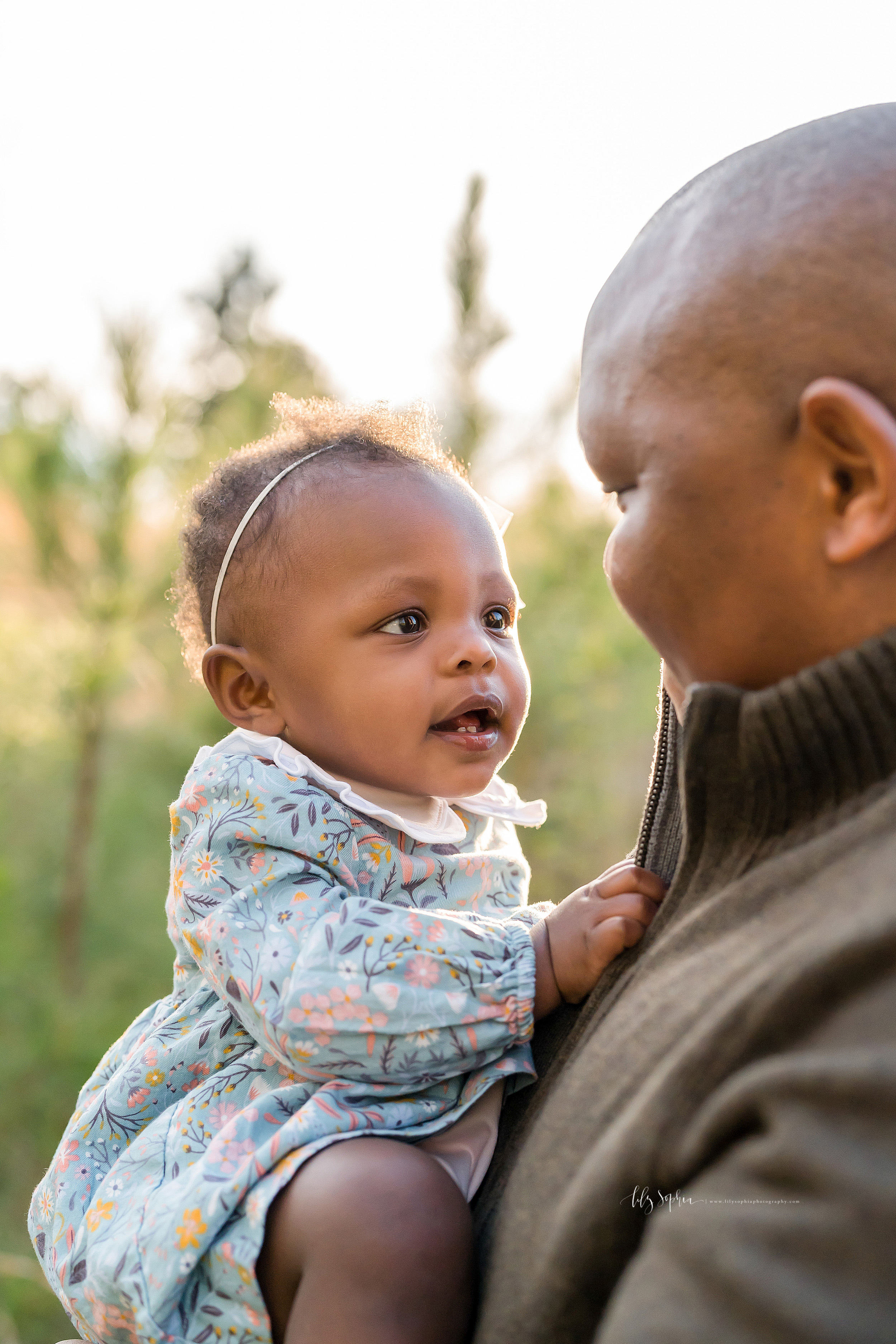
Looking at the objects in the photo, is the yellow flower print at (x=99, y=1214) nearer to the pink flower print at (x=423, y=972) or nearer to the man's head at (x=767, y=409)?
the pink flower print at (x=423, y=972)

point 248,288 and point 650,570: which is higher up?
point 248,288

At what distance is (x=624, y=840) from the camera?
6.12 m

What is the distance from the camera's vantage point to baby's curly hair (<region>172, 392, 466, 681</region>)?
1.69 meters

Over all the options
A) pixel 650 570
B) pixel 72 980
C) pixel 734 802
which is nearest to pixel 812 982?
pixel 734 802

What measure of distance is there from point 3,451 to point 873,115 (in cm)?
476

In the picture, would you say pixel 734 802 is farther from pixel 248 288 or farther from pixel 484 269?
pixel 248 288

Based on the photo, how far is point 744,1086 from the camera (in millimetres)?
745

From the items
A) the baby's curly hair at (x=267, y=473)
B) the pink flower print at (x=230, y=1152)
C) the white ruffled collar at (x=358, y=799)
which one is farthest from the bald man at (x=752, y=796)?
the baby's curly hair at (x=267, y=473)

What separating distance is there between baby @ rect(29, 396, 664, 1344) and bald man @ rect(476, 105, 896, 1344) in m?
0.14

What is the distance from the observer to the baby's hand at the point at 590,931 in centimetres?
115

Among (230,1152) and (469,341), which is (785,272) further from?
(469,341)

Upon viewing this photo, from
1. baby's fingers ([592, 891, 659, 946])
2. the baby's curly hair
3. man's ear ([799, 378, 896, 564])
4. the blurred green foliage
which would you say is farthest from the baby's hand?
the blurred green foliage

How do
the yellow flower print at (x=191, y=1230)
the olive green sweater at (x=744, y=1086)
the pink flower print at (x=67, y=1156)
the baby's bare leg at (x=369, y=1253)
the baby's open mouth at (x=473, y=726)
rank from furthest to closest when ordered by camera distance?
1. the baby's open mouth at (x=473, y=726)
2. the pink flower print at (x=67, y=1156)
3. the yellow flower print at (x=191, y=1230)
4. the baby's bare leg at (x=369, y=1253)
5. the olive green sweater at (x=744, y=1086)

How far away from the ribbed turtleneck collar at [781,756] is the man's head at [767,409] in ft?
0.17
